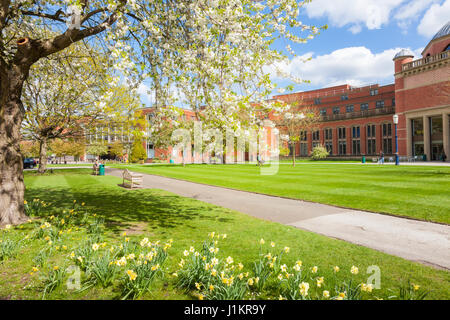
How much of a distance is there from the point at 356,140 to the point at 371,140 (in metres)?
3.52

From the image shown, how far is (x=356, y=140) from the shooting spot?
6475 cm

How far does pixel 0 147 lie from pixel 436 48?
65.2m

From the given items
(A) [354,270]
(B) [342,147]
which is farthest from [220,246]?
(B) [342,147]

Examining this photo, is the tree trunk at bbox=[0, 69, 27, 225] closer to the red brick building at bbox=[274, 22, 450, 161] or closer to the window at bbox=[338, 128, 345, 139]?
the red brick building at bbox=[274, 22, 450, 161]

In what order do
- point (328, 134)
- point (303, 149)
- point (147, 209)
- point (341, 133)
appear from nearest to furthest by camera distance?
point (147, 209) → point (341, 133) → point (328, 134) → point (303, 149)

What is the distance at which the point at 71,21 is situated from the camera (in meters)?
6.50

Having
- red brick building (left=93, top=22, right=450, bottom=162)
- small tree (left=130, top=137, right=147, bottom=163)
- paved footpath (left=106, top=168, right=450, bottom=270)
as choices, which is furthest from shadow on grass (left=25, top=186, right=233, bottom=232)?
small tree (left=130, top=137, right=147, bottom=163)

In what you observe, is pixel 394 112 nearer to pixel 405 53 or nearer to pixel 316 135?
pixel 405 53

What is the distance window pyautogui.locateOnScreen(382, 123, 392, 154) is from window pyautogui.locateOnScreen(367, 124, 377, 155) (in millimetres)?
2060

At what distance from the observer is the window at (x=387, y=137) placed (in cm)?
5828

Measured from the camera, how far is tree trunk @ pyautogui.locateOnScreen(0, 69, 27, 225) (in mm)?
6863

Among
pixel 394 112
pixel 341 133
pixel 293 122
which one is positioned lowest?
pixel 293 122

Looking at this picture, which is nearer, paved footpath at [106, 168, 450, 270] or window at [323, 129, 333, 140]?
paved footpath at [106, 168, 450, 270]
